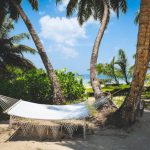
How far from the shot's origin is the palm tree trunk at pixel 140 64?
28.8 ft

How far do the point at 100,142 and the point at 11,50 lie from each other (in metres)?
12.6

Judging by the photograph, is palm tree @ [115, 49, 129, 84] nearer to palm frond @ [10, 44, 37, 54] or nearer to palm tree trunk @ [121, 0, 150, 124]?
palm frond @ [10, 44, 37, 54]

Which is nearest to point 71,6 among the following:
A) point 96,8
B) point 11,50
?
point 96,8

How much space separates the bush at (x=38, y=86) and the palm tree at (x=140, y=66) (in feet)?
11.2

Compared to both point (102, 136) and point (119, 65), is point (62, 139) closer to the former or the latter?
point (102, 136)

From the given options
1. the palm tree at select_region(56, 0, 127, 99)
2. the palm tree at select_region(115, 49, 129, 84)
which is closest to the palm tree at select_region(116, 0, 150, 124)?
the palm tree at select_region(56, 0, 127, 99)

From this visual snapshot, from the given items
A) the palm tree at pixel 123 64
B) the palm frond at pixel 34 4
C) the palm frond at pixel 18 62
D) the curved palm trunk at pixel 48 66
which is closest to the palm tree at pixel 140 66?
the curved palm trunk at pixel 48 66

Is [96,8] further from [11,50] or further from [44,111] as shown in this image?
[44,111]

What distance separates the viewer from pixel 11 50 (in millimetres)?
19422

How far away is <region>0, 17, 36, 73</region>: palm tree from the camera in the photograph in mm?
19266

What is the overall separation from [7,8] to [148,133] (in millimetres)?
9511

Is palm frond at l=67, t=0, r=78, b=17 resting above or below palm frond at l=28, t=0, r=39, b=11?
above

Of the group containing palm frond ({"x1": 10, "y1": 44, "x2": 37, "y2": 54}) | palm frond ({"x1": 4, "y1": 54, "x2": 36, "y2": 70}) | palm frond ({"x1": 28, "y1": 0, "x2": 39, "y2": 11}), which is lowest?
palm frond ({"x1": 4, "y1": 54, "x2": 36, "y2": 70})

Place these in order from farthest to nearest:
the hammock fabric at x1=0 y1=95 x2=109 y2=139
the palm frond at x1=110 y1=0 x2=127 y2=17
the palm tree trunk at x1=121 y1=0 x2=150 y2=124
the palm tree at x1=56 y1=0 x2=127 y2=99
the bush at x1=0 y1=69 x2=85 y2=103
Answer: the palm frond at x1=110 y1=0 x2=127 y2=17 < the palm tree at x1=56 y1=0 x2=127 y2=99 < the bush at x1=0 y1=69 x2=85 y2=103 < the palm tree trunk at x1=121 y1=0 x2=150 y2=124 < the hammock fabric at x1=0 y1=95 x2=109 y2=139
